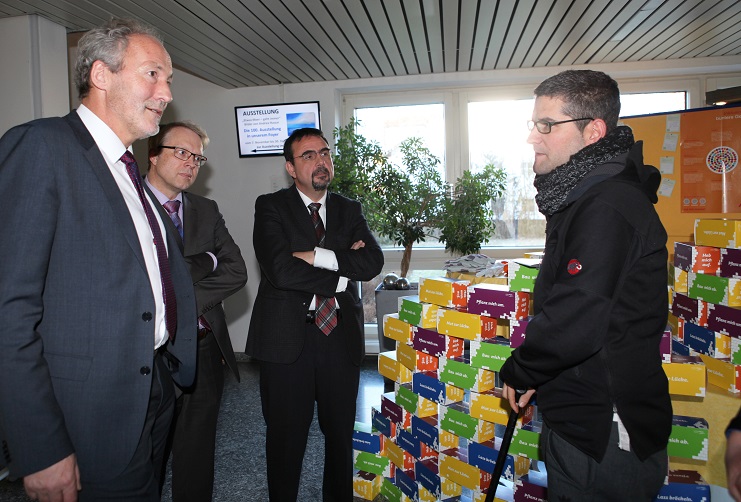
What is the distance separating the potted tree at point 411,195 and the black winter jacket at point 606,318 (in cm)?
343

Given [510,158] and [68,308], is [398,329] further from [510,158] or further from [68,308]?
[510,158]

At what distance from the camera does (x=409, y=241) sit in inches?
199

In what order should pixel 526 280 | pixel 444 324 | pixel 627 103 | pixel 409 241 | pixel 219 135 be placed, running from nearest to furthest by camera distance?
pixel 526 280
pixel 444 324
pixel 409 241
pixel 627 103
pixel 219 135

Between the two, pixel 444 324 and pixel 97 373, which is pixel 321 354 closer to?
pixel 444 324

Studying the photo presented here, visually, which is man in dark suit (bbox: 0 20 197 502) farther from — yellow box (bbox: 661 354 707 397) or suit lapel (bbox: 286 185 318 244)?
yellow box (bbox: 661 354 707 397)

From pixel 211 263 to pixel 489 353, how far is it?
1.33 meters

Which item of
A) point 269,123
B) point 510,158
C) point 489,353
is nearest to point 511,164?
point 510,158

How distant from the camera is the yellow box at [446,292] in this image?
8.36 feet

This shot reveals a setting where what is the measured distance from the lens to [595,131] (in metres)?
1.54

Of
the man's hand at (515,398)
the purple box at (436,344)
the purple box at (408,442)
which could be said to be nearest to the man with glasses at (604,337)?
the man's hand at (515,398)

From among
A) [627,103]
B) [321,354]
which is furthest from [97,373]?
[627,103]

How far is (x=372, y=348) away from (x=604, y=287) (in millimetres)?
4532

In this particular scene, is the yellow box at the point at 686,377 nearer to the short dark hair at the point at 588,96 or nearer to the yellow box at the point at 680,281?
the yellow box at the point at 680,281

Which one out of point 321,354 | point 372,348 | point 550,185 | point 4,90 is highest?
point 4,90
